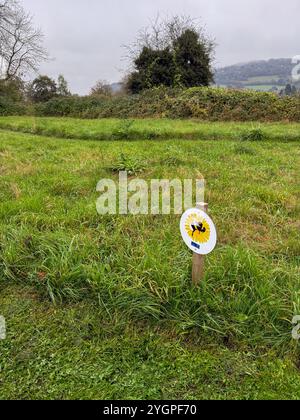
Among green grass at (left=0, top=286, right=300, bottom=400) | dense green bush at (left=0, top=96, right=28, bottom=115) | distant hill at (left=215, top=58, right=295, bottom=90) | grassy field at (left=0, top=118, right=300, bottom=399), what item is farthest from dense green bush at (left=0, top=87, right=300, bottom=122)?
green grass at (left=0, top=286, right=300, bottom=400)

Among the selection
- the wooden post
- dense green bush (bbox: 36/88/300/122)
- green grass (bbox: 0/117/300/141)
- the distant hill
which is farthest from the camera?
the distant hill

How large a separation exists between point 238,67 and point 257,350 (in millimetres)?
23650

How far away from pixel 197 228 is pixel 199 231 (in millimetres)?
24

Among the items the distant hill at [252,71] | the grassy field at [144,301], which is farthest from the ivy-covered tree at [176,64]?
the grassy field at [144,301]

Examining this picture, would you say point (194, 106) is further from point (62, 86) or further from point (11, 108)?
point (62, 86)

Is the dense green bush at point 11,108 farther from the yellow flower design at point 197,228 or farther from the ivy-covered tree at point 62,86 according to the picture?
the yellow flower design at point 197,228

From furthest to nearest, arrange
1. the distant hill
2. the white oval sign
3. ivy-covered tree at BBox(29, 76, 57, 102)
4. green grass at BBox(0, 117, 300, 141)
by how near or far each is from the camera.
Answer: ivy-covered tree at BBox(29, 76, 57, 102), the distant hill, green grass at BBox(0, 117, 300, 141), the white oval sign

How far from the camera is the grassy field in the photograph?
75.2 inches

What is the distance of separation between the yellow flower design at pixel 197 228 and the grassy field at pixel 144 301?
0.40 m

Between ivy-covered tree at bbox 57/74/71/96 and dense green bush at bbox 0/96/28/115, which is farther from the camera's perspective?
ivy-covered tree at bbox 57/74/71/96

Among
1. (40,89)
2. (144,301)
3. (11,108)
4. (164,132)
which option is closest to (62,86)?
(40,89)

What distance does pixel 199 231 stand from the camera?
2.22 metres

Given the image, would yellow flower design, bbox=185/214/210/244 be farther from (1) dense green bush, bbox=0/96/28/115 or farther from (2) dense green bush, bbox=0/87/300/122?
(1) dense green bush, bbox=0/96/28/115

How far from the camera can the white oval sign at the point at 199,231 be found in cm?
219
